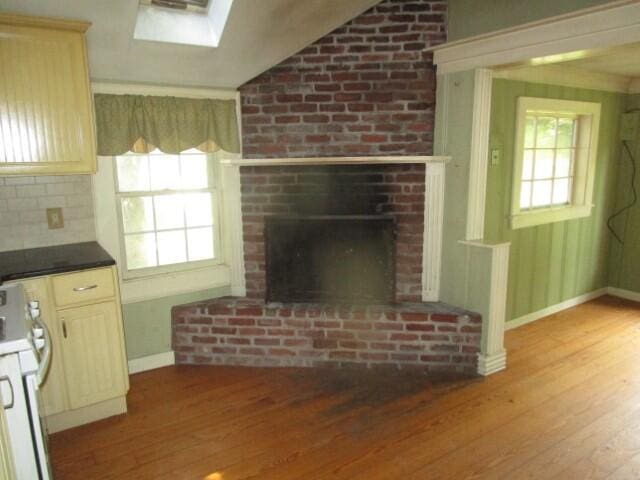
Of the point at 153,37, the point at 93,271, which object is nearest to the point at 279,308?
the point at 93,271

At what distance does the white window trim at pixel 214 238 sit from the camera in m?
3.04

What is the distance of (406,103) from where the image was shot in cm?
320

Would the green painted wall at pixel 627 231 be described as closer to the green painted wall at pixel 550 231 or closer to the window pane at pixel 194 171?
the green painted wall at pixel 550 231

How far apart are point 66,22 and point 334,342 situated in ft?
8.18

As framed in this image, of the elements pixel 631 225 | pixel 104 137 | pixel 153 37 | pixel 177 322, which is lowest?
pixel 177 322

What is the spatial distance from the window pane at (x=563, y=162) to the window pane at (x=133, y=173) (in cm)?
353

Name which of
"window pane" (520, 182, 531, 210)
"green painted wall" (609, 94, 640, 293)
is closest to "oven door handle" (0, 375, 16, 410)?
"window pane" (520, 182, 531, 210)

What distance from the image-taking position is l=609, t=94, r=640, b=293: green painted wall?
4477 millimetres

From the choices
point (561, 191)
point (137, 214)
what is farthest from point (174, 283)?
point (561, 191)

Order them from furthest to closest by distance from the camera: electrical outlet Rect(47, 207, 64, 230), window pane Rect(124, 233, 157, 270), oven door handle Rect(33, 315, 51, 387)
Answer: window pane Rect(124, 233, 157, 270), electrical outlet Rect(47, 207, 64, 230), oven door handle Rect(33, 315, 51, 387)

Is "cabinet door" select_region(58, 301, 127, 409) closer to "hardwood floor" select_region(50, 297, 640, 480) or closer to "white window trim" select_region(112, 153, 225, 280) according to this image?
"hardwood floor" select_region(50, 297, 640, 480)

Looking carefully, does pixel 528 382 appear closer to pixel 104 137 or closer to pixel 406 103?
pixel 406 103

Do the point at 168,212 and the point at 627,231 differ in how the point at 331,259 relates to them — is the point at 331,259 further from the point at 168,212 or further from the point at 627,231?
the point at 627,231

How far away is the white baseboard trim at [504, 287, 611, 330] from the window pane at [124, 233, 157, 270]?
2.95m
